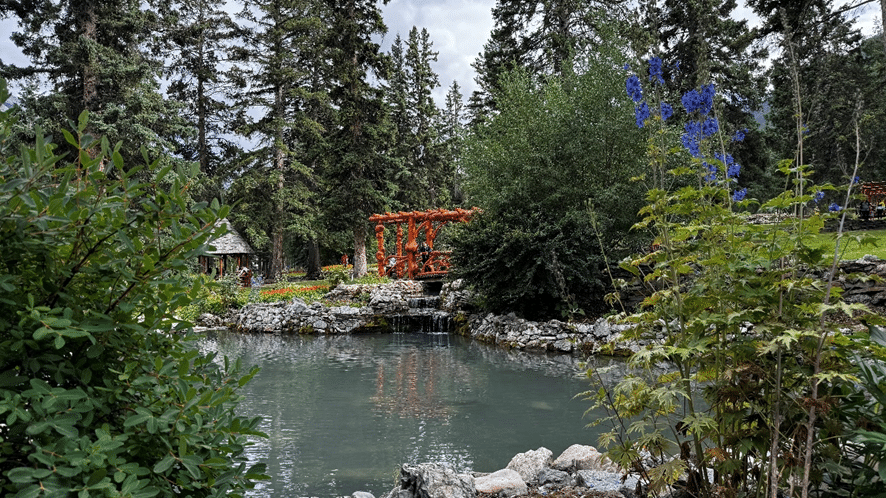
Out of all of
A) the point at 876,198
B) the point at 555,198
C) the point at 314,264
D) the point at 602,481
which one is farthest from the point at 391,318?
the point at 876,198

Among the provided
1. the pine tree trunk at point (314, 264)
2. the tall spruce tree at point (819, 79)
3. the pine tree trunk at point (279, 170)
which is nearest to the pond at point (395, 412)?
the tall spruce tree at point (819, 79)

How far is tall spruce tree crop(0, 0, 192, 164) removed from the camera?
45.2 feet

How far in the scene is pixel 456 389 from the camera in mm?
7195

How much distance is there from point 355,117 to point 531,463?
1674 centimetres

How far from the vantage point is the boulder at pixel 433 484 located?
9.21 feet

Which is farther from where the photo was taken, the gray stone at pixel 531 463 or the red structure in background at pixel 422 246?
the red structure in background at pixel 422 246

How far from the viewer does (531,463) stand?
366cm

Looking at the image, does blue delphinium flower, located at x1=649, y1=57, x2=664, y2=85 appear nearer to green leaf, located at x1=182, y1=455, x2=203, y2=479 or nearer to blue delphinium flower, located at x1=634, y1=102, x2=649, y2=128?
blue delphinium flower, located at x1=634, y1=102, x2=649, y2=128

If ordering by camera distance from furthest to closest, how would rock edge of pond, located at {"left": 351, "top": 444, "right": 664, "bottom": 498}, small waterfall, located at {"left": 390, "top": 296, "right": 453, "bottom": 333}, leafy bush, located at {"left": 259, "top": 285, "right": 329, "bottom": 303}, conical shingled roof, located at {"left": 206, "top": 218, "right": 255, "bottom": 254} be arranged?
conical shingled roof, located at {"left": 206, "top": 218, "right": 255, "bottom": 254} → leafy bush, located at {"left": 259, "top": 285, "right": 329, "bottom": 303} → small waterfall, located at {"left": 390, "top": 296, "right": 453, "bottom": 333} → rock edge of pond, located at {"left": 351, "top": 444, "right": 664, "bottom": 498}

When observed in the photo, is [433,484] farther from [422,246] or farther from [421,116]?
[421,116]

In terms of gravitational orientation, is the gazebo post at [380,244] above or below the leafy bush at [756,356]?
above

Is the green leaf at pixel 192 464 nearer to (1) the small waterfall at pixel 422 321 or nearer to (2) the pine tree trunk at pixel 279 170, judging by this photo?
(1) the small waterfall at pixel 422 321

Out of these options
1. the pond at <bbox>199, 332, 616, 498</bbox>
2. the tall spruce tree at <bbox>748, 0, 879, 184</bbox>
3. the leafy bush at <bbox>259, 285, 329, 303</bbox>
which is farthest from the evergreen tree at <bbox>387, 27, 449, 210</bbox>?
the pond at <bbox>199, 332, 616, 498</bbox>

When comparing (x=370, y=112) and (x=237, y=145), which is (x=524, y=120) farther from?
(x=237, y=145)
